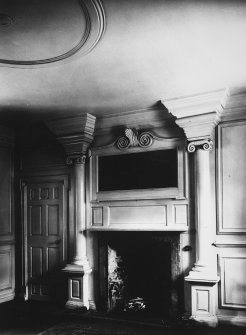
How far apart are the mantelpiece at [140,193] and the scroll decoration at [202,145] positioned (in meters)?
0.19

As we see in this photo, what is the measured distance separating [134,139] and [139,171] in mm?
477

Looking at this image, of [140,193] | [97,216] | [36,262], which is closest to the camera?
[140,193]

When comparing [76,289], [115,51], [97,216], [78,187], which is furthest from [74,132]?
[76,289]

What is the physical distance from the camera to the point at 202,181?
176 inches

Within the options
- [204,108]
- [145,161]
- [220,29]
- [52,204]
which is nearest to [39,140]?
[52,204]

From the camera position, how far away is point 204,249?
4391 millimetres

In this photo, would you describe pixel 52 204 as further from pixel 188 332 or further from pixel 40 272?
pixel 188 332

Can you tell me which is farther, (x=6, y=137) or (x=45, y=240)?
(x=6, y=137)

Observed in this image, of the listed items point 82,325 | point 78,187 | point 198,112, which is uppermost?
point 198,112

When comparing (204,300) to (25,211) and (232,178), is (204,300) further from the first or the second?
(25,211)

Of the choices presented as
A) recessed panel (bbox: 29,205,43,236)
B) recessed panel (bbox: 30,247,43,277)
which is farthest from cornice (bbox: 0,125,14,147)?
recessed panel (bbox: 30,247,43,277)

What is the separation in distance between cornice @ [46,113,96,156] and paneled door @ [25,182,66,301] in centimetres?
69

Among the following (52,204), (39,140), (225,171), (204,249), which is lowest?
(204,249)

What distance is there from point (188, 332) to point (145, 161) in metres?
2.28
